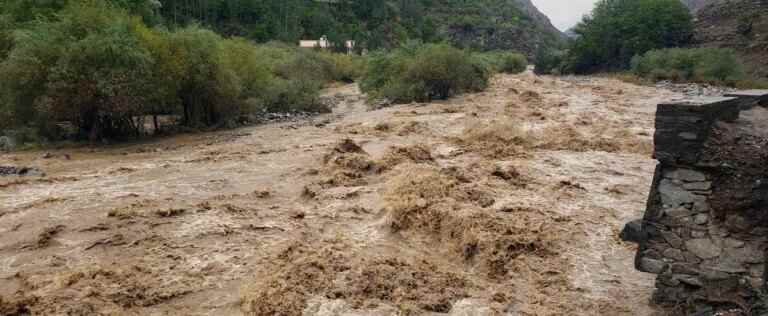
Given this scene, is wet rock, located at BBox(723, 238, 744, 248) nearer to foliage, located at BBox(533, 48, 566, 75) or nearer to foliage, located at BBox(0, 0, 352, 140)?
foliage, located at BBox(0, 0, 352, 140)

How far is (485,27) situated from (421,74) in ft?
213

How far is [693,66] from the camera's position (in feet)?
111

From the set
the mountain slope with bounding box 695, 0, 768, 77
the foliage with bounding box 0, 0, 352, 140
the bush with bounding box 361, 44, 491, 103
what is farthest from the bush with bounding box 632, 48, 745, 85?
the foliage with bounding box 0, 0, 352, 140

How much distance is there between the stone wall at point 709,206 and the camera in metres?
4.77

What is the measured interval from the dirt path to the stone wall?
0.84m

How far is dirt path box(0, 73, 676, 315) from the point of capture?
633 cm

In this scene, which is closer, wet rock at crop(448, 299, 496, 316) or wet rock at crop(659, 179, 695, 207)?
wet rock at crop(659, 179, 695, 207)

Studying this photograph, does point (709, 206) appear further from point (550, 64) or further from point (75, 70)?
point (550, 64)

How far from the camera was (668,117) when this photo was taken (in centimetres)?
499

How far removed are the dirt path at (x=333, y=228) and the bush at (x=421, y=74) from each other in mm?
10716

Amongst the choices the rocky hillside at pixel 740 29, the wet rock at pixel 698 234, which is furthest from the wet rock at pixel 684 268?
the rocky hillside at pixel 740 29

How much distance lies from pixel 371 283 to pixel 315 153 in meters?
8.06

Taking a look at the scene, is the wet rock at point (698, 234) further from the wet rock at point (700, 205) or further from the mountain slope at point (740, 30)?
the mountain slope at point (740, 30)

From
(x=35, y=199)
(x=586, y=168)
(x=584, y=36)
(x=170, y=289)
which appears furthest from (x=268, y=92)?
(x=584, y=36)
